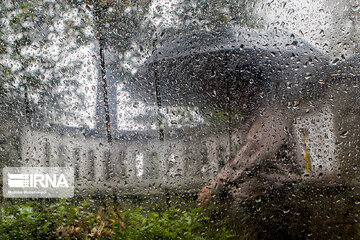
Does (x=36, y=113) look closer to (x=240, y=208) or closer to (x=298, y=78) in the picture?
(x=240, y=208)

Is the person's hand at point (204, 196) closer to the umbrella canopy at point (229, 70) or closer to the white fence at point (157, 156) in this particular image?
the white fence at point (157, 156)

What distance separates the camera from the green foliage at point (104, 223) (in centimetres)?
155

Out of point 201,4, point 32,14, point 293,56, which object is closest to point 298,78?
point 293,56

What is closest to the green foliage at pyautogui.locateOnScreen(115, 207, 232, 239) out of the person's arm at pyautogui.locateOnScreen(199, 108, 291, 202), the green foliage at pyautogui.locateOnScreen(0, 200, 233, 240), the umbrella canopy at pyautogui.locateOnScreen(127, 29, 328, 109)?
the green foliage at pyautogui.locateOnScreen(0, 200, 233, 240)

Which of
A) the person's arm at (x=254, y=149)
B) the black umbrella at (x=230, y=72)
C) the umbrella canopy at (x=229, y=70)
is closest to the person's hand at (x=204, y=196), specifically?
the person's arm at (x=254, y=149)

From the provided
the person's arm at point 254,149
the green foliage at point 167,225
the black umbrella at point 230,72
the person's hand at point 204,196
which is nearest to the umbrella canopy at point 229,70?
the black umbrella at point 230,72

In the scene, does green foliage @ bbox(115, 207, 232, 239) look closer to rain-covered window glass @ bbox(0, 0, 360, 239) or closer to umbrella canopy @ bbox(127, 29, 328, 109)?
rain-covered window glass @ bbox(0, 0, 360, 239)

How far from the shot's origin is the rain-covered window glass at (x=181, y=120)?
1.55 metres

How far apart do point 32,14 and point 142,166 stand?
4.56ft

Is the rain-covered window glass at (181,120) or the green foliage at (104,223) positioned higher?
the rain-covered window glass at (181,120)

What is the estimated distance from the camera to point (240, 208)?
1.57 m

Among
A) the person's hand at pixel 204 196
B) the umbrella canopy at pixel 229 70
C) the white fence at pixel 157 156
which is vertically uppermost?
the umbrella canopy at pixel 229 70

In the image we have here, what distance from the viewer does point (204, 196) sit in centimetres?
157

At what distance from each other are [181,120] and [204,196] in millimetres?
536
